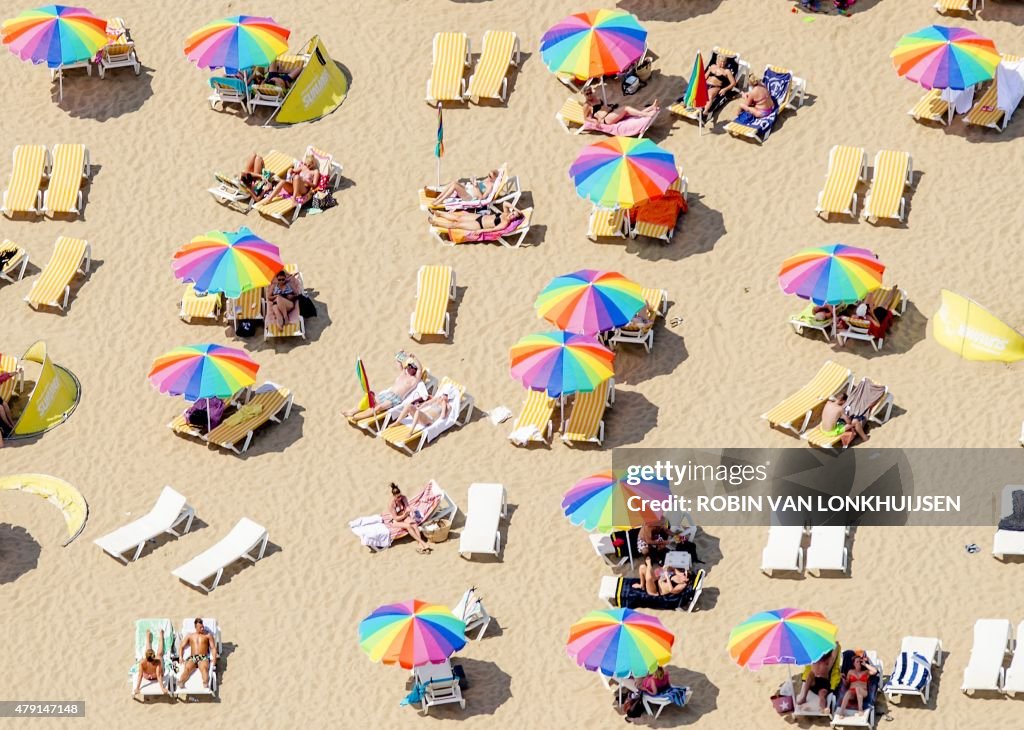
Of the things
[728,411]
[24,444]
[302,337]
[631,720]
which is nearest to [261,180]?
[302,337]

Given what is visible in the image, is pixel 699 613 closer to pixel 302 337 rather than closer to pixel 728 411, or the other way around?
pixel 728 411

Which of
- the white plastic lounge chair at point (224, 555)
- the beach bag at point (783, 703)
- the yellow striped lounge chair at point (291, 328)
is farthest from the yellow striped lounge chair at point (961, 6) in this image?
the white plastic lounge chair at point (224, 555)

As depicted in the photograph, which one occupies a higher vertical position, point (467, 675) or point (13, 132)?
point (13, 132)

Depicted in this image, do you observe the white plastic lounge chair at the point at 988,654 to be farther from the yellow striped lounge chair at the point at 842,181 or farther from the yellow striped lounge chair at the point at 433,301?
the yellow striped lounge chair at the point at 433,301

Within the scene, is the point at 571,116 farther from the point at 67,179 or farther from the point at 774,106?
the point at 67,179

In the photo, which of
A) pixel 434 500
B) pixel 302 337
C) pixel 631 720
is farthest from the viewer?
pixel 302 337

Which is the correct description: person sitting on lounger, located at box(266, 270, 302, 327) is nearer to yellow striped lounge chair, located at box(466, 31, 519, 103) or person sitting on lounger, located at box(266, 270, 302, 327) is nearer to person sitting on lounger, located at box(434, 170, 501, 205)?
person sitting on lounger, located at box(434, 170, 501, 205)

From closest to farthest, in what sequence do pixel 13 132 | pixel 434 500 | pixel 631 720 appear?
1. pixel 631 720
2. pixel 434 500
3. pixel 13 132

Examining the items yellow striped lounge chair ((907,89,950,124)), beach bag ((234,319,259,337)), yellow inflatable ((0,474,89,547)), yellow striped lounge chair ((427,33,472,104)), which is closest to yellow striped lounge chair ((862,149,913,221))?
yellow striped lounge chair ((907,89,950,124))
